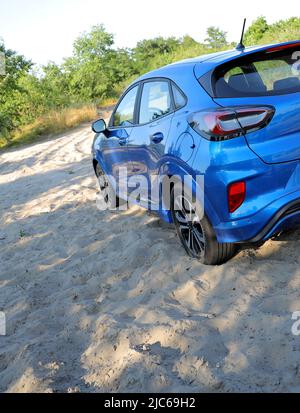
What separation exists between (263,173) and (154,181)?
139 cm

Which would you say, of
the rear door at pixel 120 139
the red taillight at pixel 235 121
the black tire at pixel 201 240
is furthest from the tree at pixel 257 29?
the red taillight at pixel 235 121

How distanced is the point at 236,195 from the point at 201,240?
30.3 inches

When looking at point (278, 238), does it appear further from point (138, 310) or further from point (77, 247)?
point (77, 247)

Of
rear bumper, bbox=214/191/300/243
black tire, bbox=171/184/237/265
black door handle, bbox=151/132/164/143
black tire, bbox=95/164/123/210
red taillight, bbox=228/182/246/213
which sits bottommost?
black tire, bbox=95/164/123/210

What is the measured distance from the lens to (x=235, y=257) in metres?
4.07

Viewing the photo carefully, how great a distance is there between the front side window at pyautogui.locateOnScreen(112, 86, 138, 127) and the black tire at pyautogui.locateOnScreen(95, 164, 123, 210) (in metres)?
1.01

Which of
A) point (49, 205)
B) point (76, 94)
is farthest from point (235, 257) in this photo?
point (76, 94)

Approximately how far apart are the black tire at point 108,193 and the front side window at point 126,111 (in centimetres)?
101

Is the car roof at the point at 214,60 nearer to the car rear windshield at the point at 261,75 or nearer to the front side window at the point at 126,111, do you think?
the car rear windshield at the point at 261,75

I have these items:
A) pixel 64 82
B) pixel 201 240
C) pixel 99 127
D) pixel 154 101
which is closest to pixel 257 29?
pixel 64 82

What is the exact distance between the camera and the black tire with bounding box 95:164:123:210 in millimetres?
6610

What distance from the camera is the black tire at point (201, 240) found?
375 centimetres

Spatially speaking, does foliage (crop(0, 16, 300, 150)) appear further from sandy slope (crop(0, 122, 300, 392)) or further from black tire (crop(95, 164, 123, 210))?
sandy slope (crop(0, 122, 300, 392))

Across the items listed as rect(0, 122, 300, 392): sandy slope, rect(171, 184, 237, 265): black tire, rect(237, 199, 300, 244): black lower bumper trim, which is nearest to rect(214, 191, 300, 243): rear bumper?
rect(237, 199, 300, 244): black lower bumper trim
